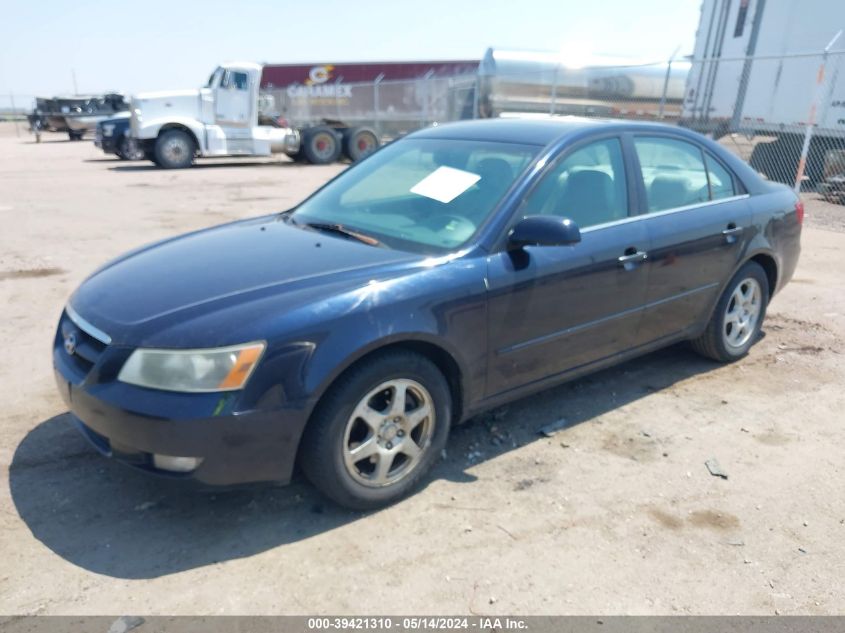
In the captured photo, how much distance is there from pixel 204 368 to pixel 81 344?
2.34 feet

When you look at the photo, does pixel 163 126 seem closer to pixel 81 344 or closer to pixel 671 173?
pixel 671 173

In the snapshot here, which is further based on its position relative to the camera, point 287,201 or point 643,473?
point 287,201

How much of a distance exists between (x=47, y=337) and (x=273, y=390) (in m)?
3.24

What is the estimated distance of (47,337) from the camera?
4949 millimetres

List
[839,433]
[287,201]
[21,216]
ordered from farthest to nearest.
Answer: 1. [287,201]
2. [21,216]
3. [839,433]

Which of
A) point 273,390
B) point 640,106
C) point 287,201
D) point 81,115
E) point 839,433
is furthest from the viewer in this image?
point 81,115

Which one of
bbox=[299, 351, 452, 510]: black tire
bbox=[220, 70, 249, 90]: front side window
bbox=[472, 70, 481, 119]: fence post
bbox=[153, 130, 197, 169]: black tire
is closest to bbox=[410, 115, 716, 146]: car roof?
bbox=[299, 351, 452, 510]: black tire

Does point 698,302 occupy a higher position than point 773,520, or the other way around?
point 698,302

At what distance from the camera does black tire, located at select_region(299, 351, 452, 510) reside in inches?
107

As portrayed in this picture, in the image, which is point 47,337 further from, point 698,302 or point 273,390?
point 698,302

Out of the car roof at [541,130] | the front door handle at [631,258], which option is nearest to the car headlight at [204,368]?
the car roof at [541,130]

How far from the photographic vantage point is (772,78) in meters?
13.4

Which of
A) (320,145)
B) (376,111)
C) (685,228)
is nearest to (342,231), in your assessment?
(685,228)

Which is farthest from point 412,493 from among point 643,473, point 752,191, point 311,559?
point 752,191
